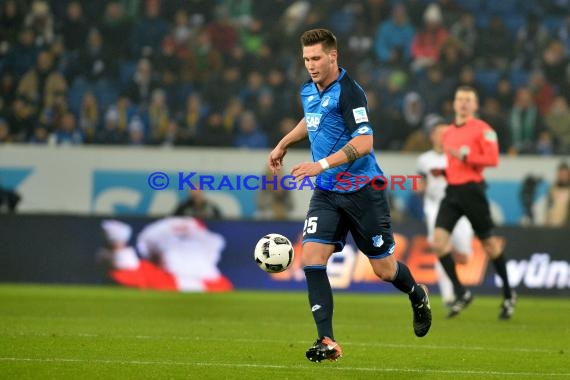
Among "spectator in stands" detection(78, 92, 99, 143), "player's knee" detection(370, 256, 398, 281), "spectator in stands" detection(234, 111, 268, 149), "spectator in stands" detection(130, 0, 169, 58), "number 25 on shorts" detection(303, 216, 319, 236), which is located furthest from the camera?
"spectator in stands" detection(130, 0, 169, 58)

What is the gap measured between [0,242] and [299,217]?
5073 mm

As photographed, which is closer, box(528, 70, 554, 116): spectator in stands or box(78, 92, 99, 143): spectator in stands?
box(78, 92, 99, 143): spectator in stands

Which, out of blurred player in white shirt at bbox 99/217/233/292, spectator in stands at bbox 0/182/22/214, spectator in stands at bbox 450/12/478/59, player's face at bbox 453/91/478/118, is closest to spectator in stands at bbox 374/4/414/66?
spectator in stands at bbox 450/12/478/59

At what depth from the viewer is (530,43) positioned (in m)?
21.8

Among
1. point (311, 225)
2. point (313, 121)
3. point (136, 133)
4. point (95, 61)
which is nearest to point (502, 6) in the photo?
point (136, 133)

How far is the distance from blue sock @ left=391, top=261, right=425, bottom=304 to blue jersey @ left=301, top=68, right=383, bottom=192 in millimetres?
826

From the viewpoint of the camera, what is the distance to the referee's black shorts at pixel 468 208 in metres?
12.6

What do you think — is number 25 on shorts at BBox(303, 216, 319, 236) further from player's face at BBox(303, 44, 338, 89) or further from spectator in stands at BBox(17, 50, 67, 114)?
spectator in stands at BBox(17, 50, 67, 114)

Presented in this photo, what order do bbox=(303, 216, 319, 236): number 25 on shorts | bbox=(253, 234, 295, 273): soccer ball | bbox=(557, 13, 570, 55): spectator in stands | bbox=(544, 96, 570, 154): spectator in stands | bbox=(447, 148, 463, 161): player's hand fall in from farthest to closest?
bbox=(557, 13, 570, 55): spectator in stands, bbox=(544, 96, 570, 154): spectator in stands, bbox=(447, 148, 463, 161): player's hand, bbox=(253, 234, 295, 273): soccer ball, bbox=(303, 216, 319, 236): number 25 on shorts

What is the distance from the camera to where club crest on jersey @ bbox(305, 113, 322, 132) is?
25.7 ft

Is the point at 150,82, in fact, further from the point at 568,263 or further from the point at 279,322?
the point at 279,322

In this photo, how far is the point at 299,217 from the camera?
1867 centimetres

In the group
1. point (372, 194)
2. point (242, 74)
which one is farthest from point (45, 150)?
point (372, 194)

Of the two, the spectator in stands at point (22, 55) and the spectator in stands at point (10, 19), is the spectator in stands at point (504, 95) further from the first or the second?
the spectator in stands at point (10, 19)
